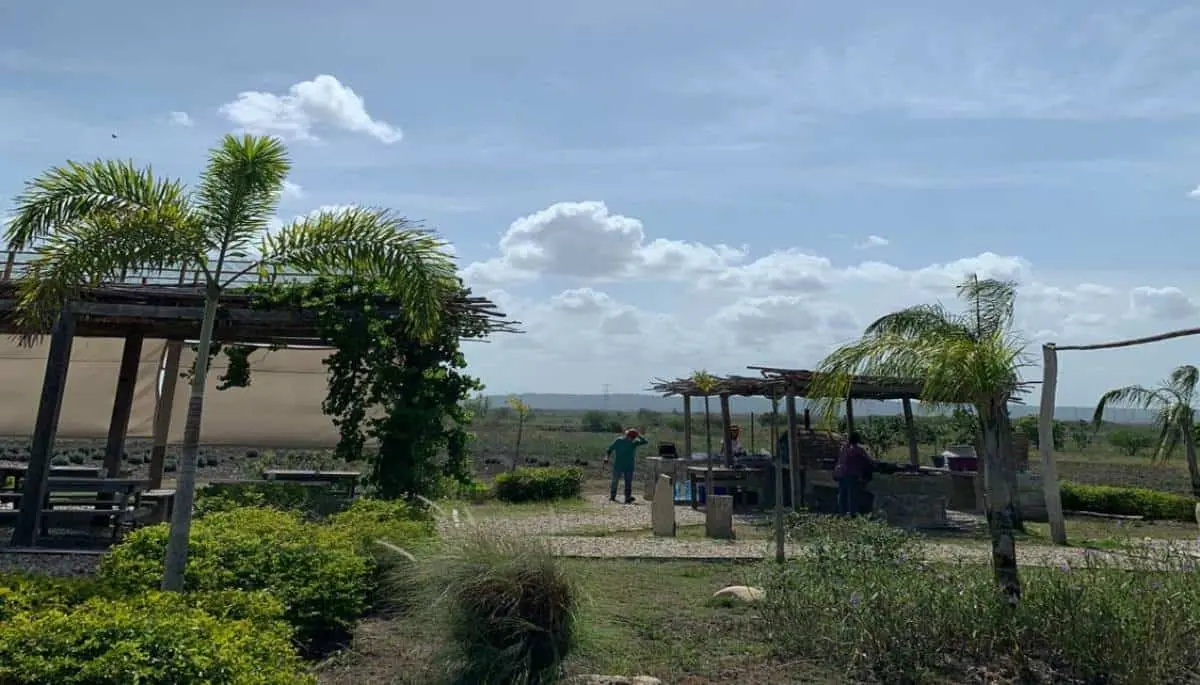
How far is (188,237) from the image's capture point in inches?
260

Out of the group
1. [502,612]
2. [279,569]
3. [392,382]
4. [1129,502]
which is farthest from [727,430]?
[502,612]

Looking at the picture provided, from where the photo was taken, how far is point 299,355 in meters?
16.0

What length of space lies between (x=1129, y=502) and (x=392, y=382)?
14.8 metres

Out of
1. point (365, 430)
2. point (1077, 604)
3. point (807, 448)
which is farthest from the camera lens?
point (807, 448)

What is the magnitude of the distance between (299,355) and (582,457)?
20.4 meters

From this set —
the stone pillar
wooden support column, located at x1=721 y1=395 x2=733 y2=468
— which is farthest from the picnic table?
wooden support column, located at x1=721 y1=395 x2=733 y2=468

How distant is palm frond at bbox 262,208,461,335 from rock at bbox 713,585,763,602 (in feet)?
11.3

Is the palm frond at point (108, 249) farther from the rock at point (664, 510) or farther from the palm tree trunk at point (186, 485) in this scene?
the rock at point (664, 510)

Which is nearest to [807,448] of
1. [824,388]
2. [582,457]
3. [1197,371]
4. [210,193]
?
[1197,371]

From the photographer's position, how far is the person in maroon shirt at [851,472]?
47.7ft

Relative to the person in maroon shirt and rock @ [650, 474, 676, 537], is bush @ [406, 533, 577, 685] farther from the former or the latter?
the person in maroon shirt

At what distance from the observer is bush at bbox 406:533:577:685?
5.25 m

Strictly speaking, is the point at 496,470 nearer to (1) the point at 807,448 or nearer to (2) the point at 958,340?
(1) the point at 807,448

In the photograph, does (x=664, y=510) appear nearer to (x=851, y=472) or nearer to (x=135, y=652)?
(x=851, y=472)
